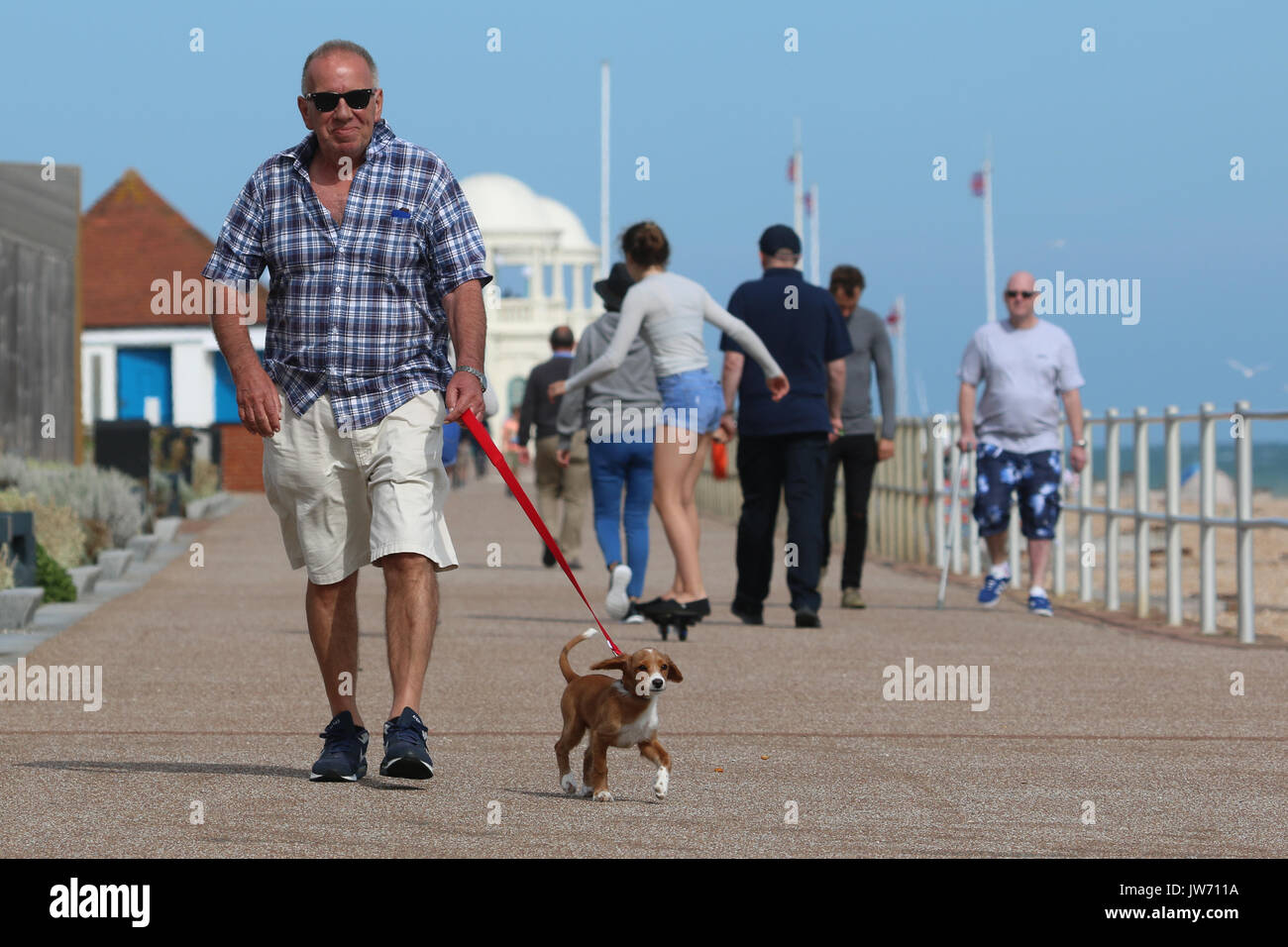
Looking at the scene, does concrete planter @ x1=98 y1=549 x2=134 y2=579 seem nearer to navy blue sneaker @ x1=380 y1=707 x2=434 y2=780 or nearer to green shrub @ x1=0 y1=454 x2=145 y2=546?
green shrub @ x1=0 y1=454 x2=145 y2=546

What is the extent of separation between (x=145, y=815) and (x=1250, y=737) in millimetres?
3781

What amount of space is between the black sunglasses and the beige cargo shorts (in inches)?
31.3

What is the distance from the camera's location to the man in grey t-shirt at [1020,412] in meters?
13.4

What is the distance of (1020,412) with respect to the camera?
13.4m

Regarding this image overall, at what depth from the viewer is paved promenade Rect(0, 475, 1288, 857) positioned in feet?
19.0

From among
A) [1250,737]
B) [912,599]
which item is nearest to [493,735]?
[1250,737]

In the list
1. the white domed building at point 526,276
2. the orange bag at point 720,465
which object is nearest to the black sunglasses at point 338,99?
the orange bag at point 720,465

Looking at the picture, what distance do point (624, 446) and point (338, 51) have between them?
6234 millimetres

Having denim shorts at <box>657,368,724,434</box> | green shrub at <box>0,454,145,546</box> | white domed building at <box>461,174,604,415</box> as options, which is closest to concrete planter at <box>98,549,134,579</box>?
green shrub at <box>0,454,145,546</box>

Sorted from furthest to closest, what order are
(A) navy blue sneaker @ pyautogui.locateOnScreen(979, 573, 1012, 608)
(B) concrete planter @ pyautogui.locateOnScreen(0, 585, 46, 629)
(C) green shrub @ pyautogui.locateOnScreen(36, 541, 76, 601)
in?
(A) navy blue sneaker @ pyautogui.locateOnScreen(979, 573, 1012, 608)
(C) green shrub @ pyautogui.locateOnScreen(36, 541, 76, 601)
(B) concrete planter @ pyautogui.locateOnScreen(0, 585, 46, 629)

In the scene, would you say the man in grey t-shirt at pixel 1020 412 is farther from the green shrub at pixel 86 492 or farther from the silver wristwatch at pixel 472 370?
the silver wristwatch at pixel 472 370

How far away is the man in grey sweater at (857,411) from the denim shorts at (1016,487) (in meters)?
0.58
